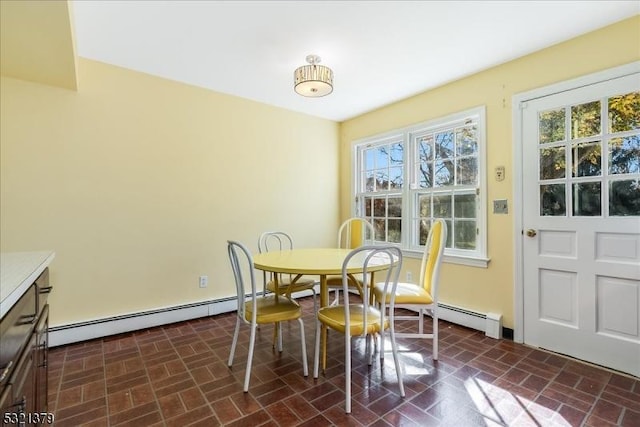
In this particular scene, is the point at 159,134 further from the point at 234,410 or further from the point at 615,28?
the point at 615,28

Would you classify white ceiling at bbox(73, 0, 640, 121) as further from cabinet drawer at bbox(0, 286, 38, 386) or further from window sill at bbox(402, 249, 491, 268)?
cabinet drawer at bbox(0, 286, 38, 386)

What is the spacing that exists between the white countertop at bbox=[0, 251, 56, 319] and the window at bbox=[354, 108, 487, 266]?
3037mm

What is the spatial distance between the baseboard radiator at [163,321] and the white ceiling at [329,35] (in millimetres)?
2230

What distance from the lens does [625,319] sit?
206 cm

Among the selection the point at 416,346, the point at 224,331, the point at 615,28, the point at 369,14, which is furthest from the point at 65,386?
the point at 615,28

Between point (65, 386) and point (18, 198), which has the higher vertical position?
point (18, 198)

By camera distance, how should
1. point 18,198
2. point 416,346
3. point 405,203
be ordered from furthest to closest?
point 405,203
point 416,346
point 18,198

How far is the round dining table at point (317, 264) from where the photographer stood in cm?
193

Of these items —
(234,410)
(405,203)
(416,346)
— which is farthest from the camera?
(405,203)

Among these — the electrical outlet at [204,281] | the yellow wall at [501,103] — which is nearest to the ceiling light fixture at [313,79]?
the yellow wall at [501,103]

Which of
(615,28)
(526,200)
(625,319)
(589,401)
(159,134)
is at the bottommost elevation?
(589,401)

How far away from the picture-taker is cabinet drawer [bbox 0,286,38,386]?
0.86m

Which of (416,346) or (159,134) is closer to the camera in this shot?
(416,346)

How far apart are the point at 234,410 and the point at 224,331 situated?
1.19 m
